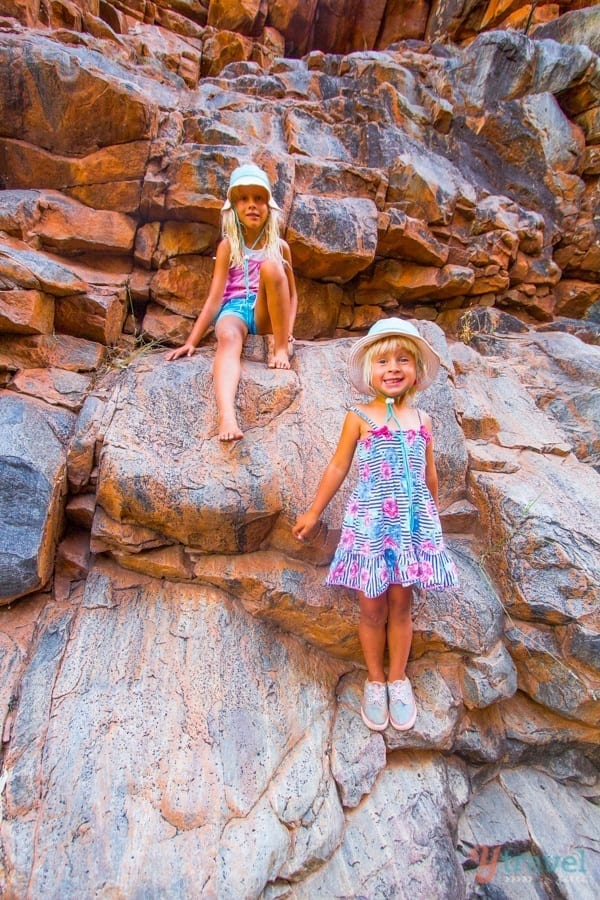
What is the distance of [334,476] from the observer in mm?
2283

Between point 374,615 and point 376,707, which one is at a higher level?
point 374,615

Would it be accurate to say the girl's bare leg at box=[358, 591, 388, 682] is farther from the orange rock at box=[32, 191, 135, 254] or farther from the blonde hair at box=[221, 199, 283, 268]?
the orange rock at box=[32, 191, 135, 254]

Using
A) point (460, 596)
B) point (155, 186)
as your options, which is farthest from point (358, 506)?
point (155, 186)

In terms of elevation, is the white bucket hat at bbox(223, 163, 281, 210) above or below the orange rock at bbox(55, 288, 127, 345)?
above

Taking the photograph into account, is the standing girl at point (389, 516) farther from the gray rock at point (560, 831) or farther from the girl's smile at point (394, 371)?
the gray rock at point (560, 831)

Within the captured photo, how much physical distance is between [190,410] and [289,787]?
2091 millimetres

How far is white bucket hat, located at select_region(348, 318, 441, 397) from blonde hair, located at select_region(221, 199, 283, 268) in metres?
1.35

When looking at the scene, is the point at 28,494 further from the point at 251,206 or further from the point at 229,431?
the point at 251,206

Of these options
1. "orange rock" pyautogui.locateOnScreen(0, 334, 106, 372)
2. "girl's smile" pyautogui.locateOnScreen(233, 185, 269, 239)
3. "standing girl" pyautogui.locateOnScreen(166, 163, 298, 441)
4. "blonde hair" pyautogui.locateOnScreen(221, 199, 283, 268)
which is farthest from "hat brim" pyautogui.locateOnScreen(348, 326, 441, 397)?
"orange rock" pyautogui.locateOnScreen(0, 334, 106, 372)

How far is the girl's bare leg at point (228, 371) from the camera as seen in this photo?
259 centimetres

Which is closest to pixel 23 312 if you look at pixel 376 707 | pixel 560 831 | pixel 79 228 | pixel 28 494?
pixel 79 228

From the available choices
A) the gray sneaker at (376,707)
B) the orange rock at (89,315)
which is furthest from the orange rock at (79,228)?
the gray sneaker at (376,707)

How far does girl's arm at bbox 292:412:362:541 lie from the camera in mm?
2277

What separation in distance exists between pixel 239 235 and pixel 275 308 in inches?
25.8
